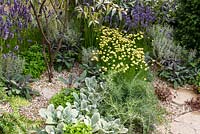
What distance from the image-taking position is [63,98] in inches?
165

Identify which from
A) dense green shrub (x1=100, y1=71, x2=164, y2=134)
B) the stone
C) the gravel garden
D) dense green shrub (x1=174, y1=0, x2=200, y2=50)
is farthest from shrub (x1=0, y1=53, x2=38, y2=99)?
dense green shrub (x1=174, y1=0, x2=200, y2=50)

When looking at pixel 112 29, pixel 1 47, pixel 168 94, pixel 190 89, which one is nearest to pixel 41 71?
pixel 1 47

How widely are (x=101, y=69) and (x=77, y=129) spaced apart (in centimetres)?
148

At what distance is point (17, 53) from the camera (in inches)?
189

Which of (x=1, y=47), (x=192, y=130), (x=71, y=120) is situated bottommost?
(x=192, y=130)

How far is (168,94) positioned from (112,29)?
1.12 meters

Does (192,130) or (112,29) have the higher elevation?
(112,29)

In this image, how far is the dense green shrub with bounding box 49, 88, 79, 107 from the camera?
13.6 ft

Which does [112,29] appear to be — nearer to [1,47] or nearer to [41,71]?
[41,71]

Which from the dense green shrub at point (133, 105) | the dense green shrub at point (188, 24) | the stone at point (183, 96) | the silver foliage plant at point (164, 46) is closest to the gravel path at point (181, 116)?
the stone at point (183, 96)

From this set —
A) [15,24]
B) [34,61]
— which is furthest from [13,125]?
[15,24]

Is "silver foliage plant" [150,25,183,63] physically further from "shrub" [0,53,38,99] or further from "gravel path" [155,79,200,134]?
"shrub" [0,53,38,99]

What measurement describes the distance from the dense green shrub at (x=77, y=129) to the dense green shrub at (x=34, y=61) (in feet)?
4.55

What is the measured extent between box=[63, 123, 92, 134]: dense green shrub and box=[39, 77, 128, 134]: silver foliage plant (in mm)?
96
